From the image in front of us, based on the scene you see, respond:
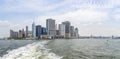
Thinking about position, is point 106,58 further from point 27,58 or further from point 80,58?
point 27,58

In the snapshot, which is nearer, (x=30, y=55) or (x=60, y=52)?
(x=30, y=55)

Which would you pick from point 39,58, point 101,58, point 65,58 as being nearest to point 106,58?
point 101,58

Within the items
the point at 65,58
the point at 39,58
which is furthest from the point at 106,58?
the point at 39,58

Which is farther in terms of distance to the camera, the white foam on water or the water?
the water

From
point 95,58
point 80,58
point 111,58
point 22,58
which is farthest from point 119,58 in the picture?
point 22,58

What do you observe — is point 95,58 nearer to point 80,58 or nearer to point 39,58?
point 80,58

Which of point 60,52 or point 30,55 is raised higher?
point 30,55

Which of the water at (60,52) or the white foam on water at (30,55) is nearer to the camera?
the white foam on water at (30,55)

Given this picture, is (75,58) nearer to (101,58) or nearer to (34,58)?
(101,58)
